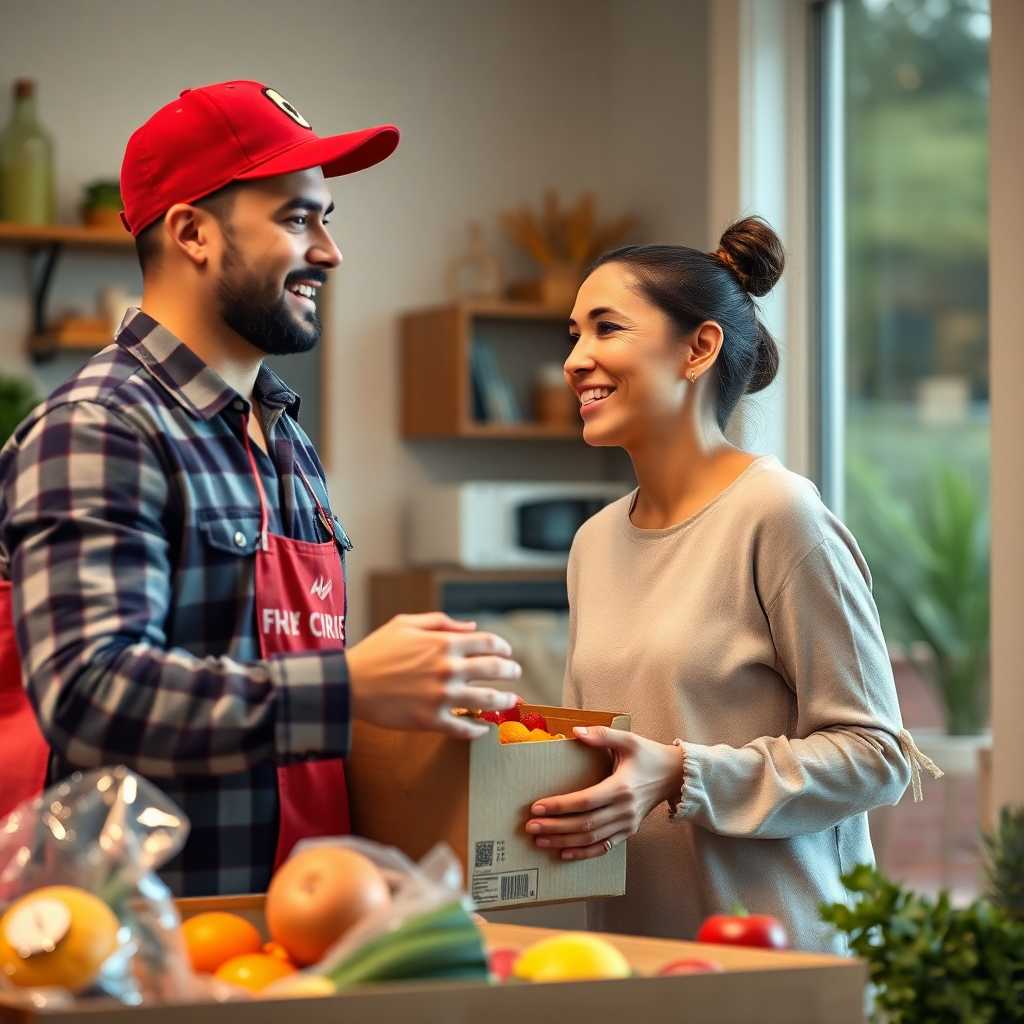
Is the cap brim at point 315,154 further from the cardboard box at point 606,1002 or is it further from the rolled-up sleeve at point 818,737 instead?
the cardboard box at point 606,1002

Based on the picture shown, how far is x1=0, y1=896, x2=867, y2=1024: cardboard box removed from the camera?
982mm

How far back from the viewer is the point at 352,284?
455cm

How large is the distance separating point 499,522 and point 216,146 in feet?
9.35

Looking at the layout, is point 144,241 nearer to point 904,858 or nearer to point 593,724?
point 593,724

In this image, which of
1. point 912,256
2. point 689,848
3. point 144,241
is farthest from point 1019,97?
point 144,241

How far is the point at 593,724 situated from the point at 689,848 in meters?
0.25

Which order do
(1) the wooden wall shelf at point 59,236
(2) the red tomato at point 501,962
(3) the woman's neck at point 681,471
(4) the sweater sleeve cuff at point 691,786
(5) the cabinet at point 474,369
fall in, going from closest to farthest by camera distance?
(2) the red tomato at point 501,962 → (4) the sweater sleeve cuff at point 691,786 → (3) the woman's neck at point 681,471 → (1) the wooden wall shelf at point 59,236 → (5) the cabinet at point 474,369

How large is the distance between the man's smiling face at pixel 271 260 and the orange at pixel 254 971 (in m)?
0.64

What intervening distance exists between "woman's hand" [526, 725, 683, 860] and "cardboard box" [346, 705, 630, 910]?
0.04ft

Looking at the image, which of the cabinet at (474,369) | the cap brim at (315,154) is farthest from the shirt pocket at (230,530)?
the cabinet at (474,369)

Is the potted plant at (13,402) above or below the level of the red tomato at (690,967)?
above

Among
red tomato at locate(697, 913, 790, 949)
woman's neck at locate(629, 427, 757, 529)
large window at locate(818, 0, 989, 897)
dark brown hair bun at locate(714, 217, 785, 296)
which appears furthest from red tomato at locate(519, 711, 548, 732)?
large window at locate(818, 0, 989, 897)

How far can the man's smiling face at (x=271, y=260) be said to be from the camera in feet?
5.05

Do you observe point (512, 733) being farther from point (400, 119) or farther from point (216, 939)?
point (400, 119)
